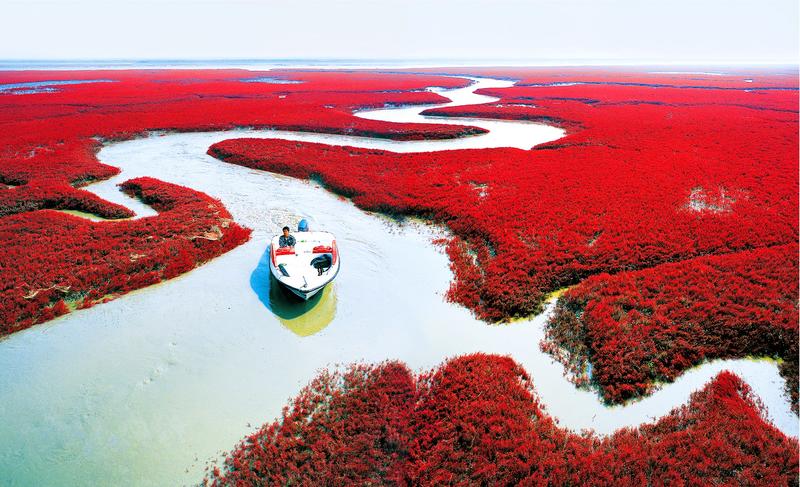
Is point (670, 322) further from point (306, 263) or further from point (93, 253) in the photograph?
point (93, 253)

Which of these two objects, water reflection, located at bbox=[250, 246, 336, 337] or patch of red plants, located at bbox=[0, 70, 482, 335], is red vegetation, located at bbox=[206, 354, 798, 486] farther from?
patch of red plants, located at bbox=[0, 70, 482, 335]

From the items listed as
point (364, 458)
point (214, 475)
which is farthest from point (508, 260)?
point (214, 475)

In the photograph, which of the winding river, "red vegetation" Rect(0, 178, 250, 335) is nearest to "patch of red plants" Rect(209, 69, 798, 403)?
the winding river

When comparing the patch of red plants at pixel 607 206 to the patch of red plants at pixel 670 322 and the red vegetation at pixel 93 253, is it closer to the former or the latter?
the patch of red plants at pixel 670 322

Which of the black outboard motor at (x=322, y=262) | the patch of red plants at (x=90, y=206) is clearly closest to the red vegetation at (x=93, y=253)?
the patch of red plants at (x=90, y=206)

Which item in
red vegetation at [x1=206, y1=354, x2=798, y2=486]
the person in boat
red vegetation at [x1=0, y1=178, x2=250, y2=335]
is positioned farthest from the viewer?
the person in boat

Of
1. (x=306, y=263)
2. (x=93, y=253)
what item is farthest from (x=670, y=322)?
(x=93, y=253)

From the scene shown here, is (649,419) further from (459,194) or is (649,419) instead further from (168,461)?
(459,194)
